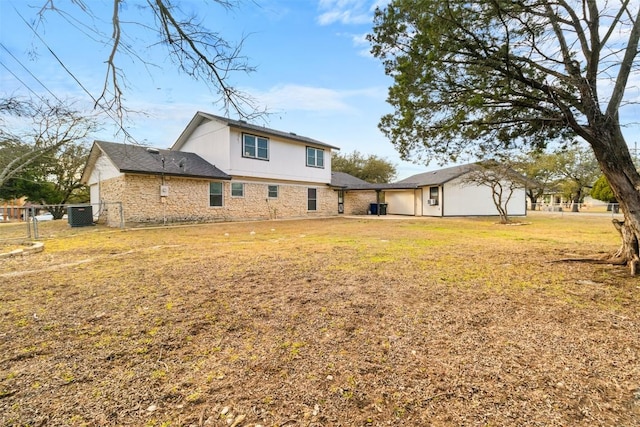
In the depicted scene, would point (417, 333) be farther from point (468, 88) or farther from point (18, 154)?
point (18, 154)

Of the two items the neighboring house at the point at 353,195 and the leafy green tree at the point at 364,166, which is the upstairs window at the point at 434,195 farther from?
the leafy green tree at the point at 364,166

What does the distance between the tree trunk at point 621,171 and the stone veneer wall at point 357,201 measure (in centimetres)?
1885

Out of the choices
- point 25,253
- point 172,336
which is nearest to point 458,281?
point 172,336

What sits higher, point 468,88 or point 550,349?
point 468,88

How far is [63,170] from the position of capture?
20688 mm

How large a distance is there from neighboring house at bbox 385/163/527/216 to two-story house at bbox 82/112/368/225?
773cm

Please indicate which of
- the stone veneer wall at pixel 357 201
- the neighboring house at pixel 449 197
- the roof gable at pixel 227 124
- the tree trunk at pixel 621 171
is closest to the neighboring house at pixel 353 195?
the stone veneer wall at pixel 357 201

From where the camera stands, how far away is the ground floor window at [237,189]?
16.1m

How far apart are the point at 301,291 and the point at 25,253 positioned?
6.60 m

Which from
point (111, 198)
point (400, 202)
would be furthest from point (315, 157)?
point (111, 198)

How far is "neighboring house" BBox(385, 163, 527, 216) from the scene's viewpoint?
70.7 ft

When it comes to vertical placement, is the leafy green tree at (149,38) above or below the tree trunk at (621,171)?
above

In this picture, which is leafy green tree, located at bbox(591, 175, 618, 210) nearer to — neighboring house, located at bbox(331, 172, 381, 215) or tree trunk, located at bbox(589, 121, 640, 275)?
neighboring house, located at bbox(331, 172, 381, 215)

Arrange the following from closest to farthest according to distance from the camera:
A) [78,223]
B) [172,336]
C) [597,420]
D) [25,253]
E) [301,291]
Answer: [597,420]
[172,336]
[301,291]
[25,253]
[78,223]
